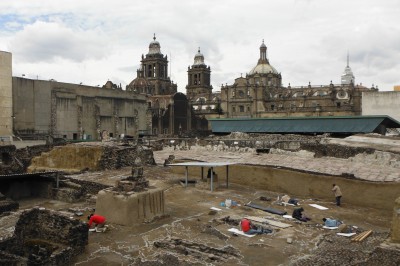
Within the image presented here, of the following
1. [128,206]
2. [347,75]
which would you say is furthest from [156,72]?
[128,206]

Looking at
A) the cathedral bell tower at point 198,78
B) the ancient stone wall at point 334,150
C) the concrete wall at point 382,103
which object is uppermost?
the cathedral bell tower at point 198,78

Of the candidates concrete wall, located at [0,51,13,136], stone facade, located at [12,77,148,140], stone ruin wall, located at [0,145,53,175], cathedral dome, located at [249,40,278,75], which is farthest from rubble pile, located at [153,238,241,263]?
cathedral dome, located at [249,40,278,75]

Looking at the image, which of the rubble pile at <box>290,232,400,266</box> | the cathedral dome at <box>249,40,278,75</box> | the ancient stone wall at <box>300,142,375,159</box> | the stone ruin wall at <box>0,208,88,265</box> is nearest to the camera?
the rubble pile at <box>290,232,400,266</box>

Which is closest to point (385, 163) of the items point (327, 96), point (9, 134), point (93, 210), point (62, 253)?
point (93, 210)

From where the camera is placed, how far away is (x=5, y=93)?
117 ft

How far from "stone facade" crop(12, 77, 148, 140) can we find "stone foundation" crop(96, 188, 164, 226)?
2727 centimetres

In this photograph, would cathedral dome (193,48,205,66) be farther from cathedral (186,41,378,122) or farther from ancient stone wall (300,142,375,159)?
ancient stone wall (300,142,375,159)

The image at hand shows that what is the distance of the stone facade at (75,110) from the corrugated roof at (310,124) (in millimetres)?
11203

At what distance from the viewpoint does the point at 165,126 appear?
60.3 m

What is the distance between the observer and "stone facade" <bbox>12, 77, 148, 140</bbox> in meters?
39.3

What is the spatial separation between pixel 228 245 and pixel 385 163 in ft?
44.4

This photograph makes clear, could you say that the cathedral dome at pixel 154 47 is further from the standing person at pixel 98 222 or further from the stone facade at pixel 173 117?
the standing person at pixel 98 222

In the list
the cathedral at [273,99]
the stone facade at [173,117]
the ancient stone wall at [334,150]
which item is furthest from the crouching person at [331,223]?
the cathedral at [273,99]

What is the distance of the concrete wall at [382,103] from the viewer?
138 ft
